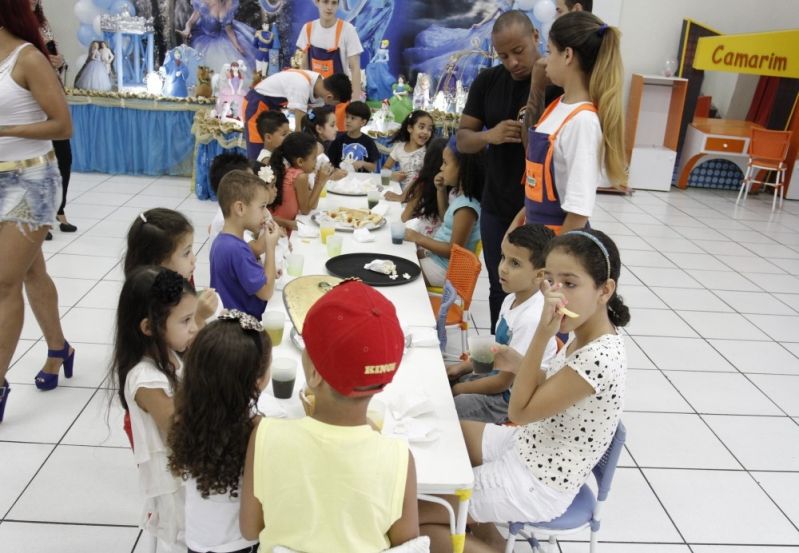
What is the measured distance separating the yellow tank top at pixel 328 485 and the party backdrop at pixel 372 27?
685cm

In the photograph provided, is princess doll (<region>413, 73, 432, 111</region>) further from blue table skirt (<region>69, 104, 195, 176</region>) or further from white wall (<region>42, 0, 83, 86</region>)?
white wall (<region>42, 0, 83, 86</region>)

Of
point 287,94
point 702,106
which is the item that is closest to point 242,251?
point 287,94

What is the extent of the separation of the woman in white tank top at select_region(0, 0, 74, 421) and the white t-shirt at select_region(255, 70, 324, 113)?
2.51 m

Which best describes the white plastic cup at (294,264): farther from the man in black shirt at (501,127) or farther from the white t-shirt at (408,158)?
the white t-shirt at (408,158)

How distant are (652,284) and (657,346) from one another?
1.22 m

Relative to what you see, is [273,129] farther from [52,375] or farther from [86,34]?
[86,34]

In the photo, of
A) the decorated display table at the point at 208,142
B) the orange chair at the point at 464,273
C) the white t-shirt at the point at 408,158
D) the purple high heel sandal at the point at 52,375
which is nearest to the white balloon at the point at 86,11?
the decorated display table at the point at 208,142

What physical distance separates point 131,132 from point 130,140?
0.28 ft

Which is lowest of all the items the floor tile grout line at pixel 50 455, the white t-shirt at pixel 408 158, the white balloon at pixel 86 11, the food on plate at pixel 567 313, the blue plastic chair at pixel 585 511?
the floor tile grout line at pixel 50 455

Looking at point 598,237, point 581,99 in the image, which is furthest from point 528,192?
point 598,237

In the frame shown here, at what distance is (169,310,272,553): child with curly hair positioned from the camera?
4.71 ft

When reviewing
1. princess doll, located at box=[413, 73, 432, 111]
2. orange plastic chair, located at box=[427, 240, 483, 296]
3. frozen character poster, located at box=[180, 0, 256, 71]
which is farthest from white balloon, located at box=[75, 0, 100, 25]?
orange plastic chair, located at box=[427, 240, 483, 296]

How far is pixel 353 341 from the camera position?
4.26ft

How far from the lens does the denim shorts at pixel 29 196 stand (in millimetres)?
2564
